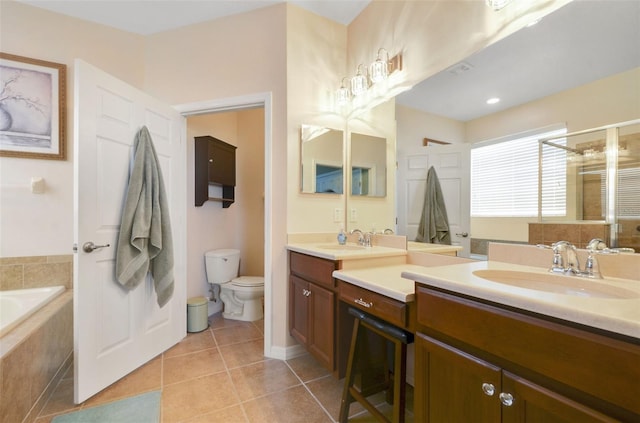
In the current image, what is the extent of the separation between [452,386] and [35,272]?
2914 mm

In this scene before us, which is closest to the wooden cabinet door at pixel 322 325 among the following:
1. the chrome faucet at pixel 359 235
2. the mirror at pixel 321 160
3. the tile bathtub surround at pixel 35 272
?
the chrome faucet at pixel 359 235

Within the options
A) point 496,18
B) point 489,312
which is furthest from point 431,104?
point 489,312

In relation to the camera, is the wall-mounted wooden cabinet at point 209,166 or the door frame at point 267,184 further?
the wall-mounted wooden cabinet at point 209,166

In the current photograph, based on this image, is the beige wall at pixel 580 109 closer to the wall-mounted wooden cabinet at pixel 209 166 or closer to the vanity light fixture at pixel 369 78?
the vanity light fixture at pixel 369 78

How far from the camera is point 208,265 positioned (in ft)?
8.89

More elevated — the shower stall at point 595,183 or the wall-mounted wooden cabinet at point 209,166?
the wall-mounted wooden cabinet at point 209,166

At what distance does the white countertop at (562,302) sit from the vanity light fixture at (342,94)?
1759 millimetres

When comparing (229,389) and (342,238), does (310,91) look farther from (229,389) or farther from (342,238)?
(229,389)

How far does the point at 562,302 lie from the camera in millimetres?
615

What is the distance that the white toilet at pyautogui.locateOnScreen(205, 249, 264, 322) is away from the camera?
A: 2.67 metres

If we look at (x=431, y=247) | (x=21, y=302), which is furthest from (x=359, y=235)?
(x=21, y=302)

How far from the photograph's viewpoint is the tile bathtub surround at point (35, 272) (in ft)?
6.48

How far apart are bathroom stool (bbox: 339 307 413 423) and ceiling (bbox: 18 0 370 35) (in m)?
2.29

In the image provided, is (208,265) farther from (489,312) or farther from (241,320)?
(489,312)
